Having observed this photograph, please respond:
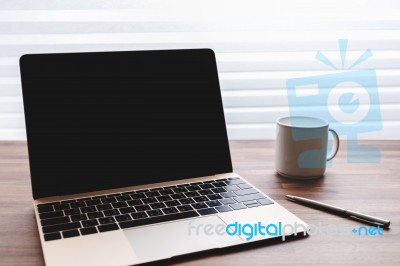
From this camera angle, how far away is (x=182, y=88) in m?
0.95

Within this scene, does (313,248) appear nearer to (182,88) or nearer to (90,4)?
(182,88)

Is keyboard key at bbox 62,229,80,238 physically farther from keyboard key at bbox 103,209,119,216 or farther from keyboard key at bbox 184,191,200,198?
keyboard key at bbox 184,191,200,198

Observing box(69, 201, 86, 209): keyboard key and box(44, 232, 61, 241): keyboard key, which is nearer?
box(44, 232, 61, 241): keyboard key

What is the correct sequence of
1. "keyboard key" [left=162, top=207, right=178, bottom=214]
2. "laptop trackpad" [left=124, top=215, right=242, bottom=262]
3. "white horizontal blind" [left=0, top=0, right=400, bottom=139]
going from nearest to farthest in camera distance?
1. "laptop trackpad" [left=124, top=215, right=242, bottom=262]
2. "keyboard key" [left=162, top=207, right=178, bottom=214]
3. "white horizontal blind" [left=0, top=0, right=400, bottom=139]

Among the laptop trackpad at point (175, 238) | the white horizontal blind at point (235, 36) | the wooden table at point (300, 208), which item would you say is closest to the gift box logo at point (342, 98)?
the white horizontal blind at point (235, 36)

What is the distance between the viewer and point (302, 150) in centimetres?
95

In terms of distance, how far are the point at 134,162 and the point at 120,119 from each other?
83 mm

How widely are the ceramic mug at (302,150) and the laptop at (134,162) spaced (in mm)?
113

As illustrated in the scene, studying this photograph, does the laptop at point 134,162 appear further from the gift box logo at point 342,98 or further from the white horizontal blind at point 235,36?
the gift box logo at point 342,98

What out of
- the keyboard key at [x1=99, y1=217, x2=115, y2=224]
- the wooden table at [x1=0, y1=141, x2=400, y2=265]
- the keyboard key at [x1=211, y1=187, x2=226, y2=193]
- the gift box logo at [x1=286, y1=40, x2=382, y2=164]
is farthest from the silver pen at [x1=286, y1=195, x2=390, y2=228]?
the gift box logo at [x1=286, y1=40, x2=382, y2=164]

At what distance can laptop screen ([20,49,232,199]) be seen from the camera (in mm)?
840

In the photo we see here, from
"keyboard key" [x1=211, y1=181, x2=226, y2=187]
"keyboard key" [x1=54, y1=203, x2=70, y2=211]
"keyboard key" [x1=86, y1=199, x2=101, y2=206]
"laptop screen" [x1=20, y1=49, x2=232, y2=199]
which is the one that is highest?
"laptop screen" [x1=20, y1=49, x2=232, y2=199]

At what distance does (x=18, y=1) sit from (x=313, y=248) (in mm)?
989

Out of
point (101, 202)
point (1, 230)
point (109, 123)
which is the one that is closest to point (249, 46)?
point (109, 123)
